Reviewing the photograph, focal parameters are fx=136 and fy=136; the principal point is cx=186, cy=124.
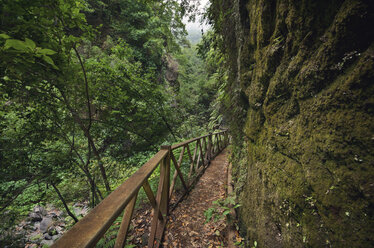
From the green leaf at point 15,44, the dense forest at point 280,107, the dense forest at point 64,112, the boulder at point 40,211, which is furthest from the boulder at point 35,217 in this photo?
the green leaf at point 15,44

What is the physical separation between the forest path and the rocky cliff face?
714 mm

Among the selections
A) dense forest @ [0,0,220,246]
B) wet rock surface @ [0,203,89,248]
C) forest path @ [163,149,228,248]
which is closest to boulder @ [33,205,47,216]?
wet rock surface @ [0,203,89,248]

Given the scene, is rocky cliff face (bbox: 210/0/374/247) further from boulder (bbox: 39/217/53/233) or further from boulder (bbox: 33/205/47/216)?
boulder (bbox: 33/205/47/216)

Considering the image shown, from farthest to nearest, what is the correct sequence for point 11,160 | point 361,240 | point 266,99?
point 11,160
point 266,99
point 361,240

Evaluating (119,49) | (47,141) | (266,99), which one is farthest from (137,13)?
(266,99)

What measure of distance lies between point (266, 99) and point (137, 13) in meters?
12.6

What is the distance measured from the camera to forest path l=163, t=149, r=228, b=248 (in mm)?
2111

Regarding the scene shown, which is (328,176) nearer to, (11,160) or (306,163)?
(306,163)

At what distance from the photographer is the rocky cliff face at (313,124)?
2.28 ft

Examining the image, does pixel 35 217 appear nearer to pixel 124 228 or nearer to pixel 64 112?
pixel 64 112

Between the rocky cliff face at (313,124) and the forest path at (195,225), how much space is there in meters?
0.71

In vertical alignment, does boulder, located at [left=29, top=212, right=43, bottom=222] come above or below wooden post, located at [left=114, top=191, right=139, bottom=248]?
below

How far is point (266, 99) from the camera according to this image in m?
1.60

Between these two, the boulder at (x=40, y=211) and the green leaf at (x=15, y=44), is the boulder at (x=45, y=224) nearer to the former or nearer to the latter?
the boulder at (x=40, y=211)
